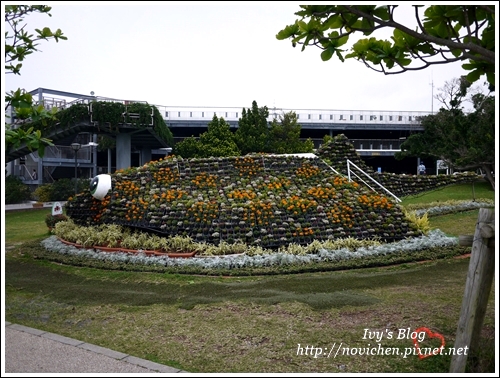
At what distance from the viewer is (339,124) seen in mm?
29297

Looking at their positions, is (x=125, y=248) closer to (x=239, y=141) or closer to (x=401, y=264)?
(x=401, y=264)

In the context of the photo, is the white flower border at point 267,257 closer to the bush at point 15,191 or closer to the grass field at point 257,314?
the grass field at point 257,314

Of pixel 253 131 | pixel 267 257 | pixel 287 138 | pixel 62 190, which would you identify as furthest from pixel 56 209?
pixel 287 138

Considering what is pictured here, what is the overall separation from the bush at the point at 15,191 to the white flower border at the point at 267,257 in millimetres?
17101

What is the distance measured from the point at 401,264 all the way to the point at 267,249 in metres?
2.75

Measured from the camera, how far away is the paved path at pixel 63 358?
13.5 ft

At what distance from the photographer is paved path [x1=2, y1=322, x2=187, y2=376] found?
4.11 metres

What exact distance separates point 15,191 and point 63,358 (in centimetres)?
2338

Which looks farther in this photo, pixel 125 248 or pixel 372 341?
A: pixel 125 248

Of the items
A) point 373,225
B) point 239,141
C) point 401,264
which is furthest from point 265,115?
point 401,264

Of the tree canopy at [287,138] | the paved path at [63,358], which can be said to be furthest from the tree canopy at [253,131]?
the paved path at [63,358]

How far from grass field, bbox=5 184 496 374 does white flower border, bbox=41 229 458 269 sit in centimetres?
61

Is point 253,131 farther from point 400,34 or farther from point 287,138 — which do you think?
point 400,34

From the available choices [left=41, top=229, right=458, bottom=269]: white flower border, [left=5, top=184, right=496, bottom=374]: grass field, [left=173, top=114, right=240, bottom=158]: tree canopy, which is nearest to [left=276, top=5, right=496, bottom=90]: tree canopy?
[left=5, top=184, right=496, bottom=374]: grass field
